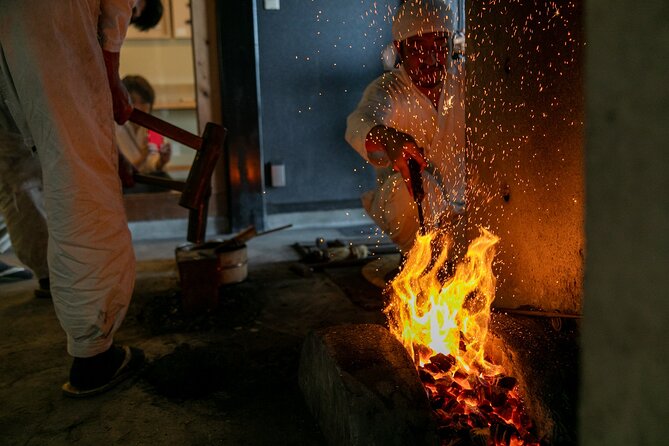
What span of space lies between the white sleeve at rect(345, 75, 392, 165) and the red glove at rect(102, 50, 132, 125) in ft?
5.31

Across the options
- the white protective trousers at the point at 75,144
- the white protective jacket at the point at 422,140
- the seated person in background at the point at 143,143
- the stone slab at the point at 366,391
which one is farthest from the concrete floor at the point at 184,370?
the seated person in background at the point at 143,143

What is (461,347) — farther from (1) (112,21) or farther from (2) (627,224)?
(1) (112,21)

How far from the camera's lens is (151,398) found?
9.16 feet

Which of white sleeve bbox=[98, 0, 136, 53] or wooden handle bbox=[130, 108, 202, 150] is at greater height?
white sleeve bbox=[98, 0, 136, 53]

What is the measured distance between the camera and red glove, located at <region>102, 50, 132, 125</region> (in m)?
2.91

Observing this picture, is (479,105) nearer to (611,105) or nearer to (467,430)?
(467,430)

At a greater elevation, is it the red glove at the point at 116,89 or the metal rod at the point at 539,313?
the red glove at the point at 116,89

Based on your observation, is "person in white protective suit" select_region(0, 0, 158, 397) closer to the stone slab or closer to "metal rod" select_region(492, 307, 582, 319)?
the stone slab

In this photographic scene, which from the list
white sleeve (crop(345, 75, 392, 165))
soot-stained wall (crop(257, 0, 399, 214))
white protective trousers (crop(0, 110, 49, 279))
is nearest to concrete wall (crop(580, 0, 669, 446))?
white sleeve (crop(345, 75, 392, 165))

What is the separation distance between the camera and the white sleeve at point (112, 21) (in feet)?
9.18

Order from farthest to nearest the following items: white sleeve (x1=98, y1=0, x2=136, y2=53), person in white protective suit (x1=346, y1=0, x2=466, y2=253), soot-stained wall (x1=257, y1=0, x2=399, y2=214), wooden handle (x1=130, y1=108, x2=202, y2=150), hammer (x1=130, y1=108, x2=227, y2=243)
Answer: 1. soot-stained wall (x1=257, y1=0, x2=399, y2=214)
2. person in white protective suit (x1=346, y1=0, x2=466, y2=253)
3. hammer (x1=130, y1=108, x2=227, y2=243)
4. wooden handle (x1=130, y1=108, x2=202, y2=150)
5. white sleeve (x1=98, y1=0, x2=136, y2=53)

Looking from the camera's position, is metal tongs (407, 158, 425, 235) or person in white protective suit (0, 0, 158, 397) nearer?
person in white protective suit (0, 0, 158, 397)

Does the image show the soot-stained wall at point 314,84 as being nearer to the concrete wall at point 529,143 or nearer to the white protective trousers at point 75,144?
the concrete wall at point 529,143

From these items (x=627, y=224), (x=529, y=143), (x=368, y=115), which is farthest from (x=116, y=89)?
(x=627, y=224)
